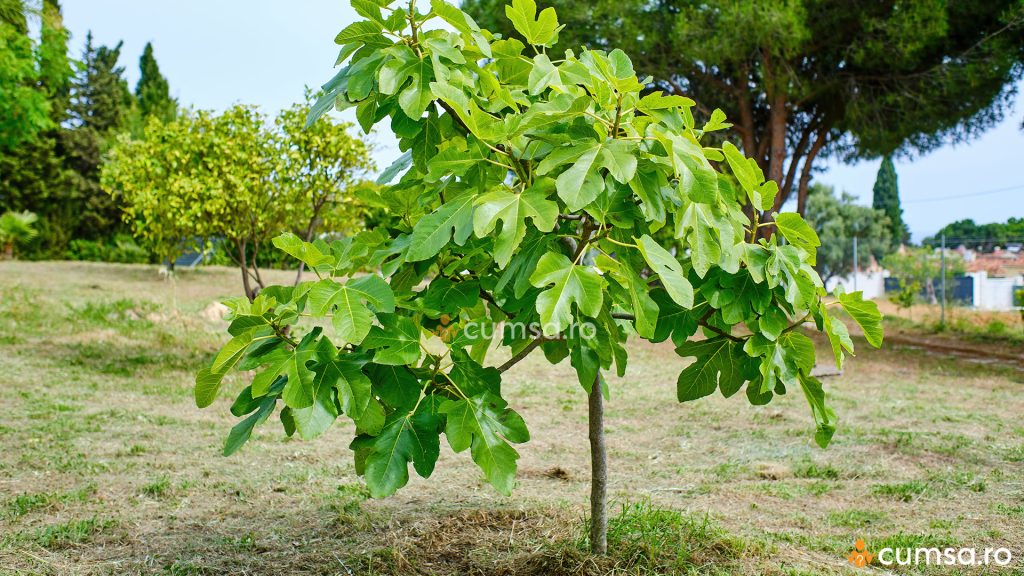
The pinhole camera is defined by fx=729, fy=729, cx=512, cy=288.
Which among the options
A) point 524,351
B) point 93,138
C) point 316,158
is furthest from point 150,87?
point 524,351

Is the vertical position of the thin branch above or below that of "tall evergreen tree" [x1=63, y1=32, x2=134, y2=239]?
below

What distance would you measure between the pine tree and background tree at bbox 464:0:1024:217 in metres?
21.7

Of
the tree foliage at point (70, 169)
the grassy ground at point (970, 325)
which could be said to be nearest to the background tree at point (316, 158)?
the grassy ground at point (970, 325)

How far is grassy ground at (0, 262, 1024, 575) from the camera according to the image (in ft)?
9.66

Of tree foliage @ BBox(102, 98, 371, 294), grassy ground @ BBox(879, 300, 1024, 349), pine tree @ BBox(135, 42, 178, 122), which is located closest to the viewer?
tree foliage @ BBox(102, 98, 371, 294)

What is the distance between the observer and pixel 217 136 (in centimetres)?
782

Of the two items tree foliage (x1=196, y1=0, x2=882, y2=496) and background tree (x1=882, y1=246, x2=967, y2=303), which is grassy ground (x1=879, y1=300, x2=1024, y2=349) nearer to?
background tree (x1=882, y1=246, x2=967, y2=303)

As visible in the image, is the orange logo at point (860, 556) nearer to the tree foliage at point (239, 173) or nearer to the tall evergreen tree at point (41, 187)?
the tree foliage at point (239, 173)

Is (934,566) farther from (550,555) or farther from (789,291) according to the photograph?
(789,291)

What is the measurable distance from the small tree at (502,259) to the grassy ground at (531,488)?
101cm

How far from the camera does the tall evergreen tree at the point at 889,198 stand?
37928 mm

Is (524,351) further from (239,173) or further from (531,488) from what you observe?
(239,173)

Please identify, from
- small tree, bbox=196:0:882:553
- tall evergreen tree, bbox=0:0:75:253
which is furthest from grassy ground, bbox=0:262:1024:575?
tall evergreen tree, bbox=0:0:75:253

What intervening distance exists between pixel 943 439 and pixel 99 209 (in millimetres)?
26856
